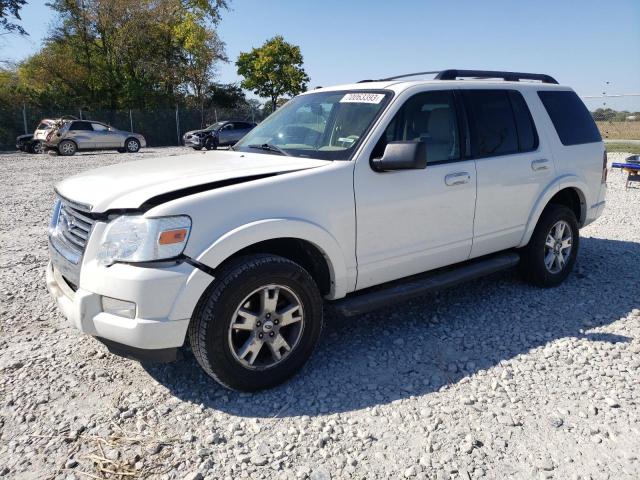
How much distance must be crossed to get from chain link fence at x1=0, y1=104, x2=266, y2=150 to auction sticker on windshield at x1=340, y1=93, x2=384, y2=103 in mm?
29578

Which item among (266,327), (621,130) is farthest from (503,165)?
(621,130)

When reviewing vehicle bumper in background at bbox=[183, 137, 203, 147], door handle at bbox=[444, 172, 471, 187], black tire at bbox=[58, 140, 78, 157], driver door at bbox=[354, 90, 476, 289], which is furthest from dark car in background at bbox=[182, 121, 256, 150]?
door handle at bbox=[444, 172, 471, 187]

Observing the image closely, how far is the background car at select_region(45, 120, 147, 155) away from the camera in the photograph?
2134cm

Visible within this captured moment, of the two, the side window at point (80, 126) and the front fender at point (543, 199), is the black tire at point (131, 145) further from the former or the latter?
the front fender at point (543, 199)

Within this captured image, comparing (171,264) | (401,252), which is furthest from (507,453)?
(171,264)

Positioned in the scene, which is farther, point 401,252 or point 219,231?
point 401,252

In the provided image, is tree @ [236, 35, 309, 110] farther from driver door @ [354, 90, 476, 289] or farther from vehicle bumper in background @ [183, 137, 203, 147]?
driver door @ [354, 90, 476, 289]

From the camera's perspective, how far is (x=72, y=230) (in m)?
3.14

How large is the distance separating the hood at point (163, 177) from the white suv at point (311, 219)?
0.02 metres

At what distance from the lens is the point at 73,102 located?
112 ft

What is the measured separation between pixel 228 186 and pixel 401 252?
1423 millimetres

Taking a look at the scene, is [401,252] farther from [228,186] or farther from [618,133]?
[618,133]

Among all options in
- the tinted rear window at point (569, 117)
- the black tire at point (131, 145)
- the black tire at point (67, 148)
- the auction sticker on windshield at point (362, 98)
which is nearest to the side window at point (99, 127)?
the black tire at point (131, 145)

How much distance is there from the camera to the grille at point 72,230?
118 inches
